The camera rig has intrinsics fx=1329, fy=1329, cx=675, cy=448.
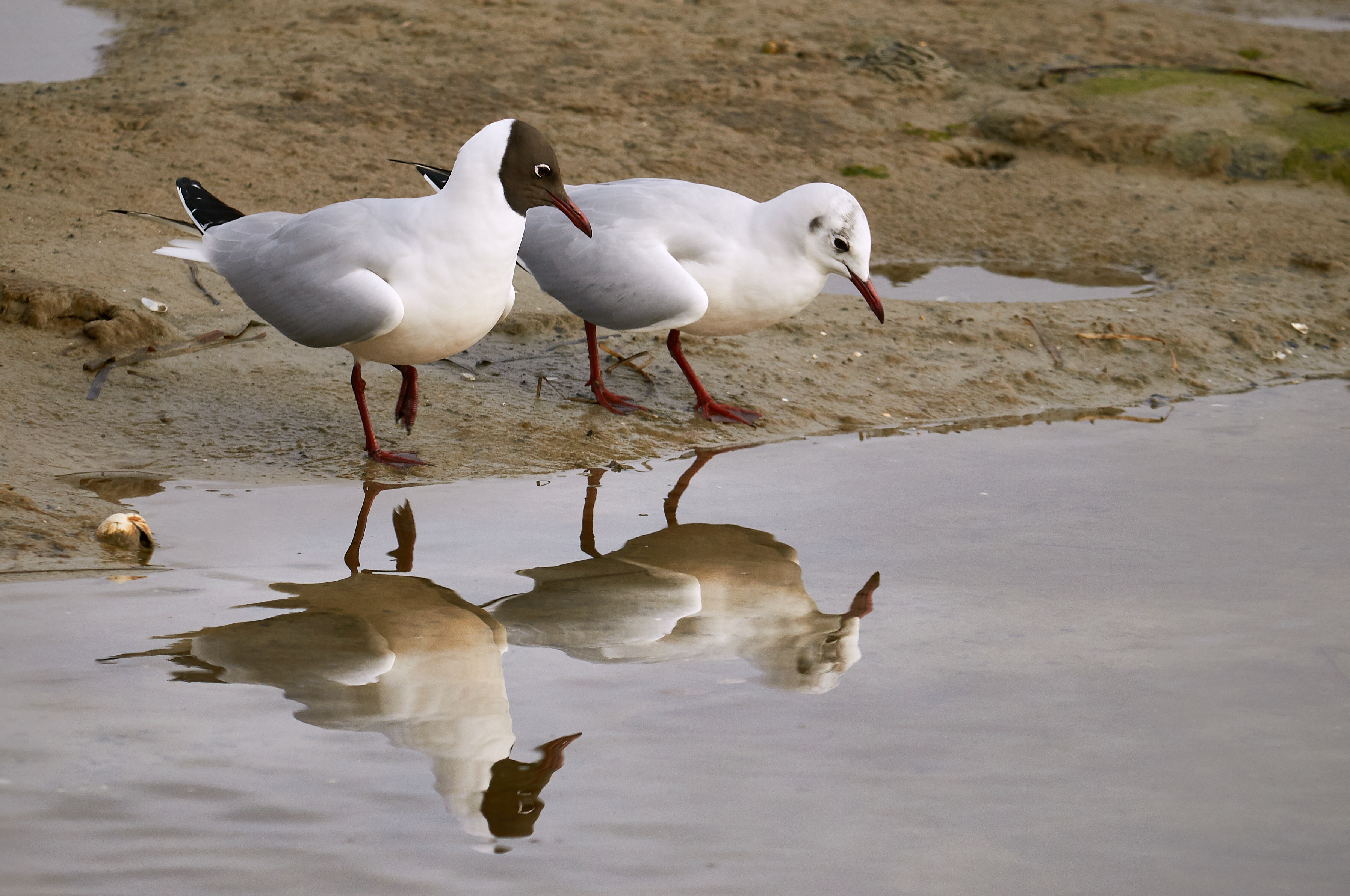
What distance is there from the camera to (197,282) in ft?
19.4

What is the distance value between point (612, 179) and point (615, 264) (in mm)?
2613

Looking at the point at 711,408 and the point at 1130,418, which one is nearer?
the point at 711,408

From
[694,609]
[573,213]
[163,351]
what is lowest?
[694,609]

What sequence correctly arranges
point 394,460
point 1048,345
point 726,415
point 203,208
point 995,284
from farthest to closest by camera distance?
point 995,284, point 1048,345, point 726,415, point 203,208, point 394,460

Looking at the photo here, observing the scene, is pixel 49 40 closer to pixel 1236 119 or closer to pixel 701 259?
pixel 701 259

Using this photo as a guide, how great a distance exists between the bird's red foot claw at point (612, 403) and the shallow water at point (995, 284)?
1773 mm

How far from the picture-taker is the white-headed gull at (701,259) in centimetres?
482

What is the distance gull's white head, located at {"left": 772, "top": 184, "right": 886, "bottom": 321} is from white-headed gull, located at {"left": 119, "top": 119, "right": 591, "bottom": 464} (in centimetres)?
86

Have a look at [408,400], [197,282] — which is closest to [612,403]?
[408,400]

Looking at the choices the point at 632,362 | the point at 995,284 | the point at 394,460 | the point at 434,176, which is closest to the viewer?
the point at 394,460

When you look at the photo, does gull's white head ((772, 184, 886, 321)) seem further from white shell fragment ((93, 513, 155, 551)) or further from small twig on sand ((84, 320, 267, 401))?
white shell fragment ((93, 513, 155, 551))

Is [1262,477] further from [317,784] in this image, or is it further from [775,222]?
[317,784]

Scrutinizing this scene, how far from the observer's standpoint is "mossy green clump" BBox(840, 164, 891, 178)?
309 inches

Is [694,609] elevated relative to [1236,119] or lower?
lower
